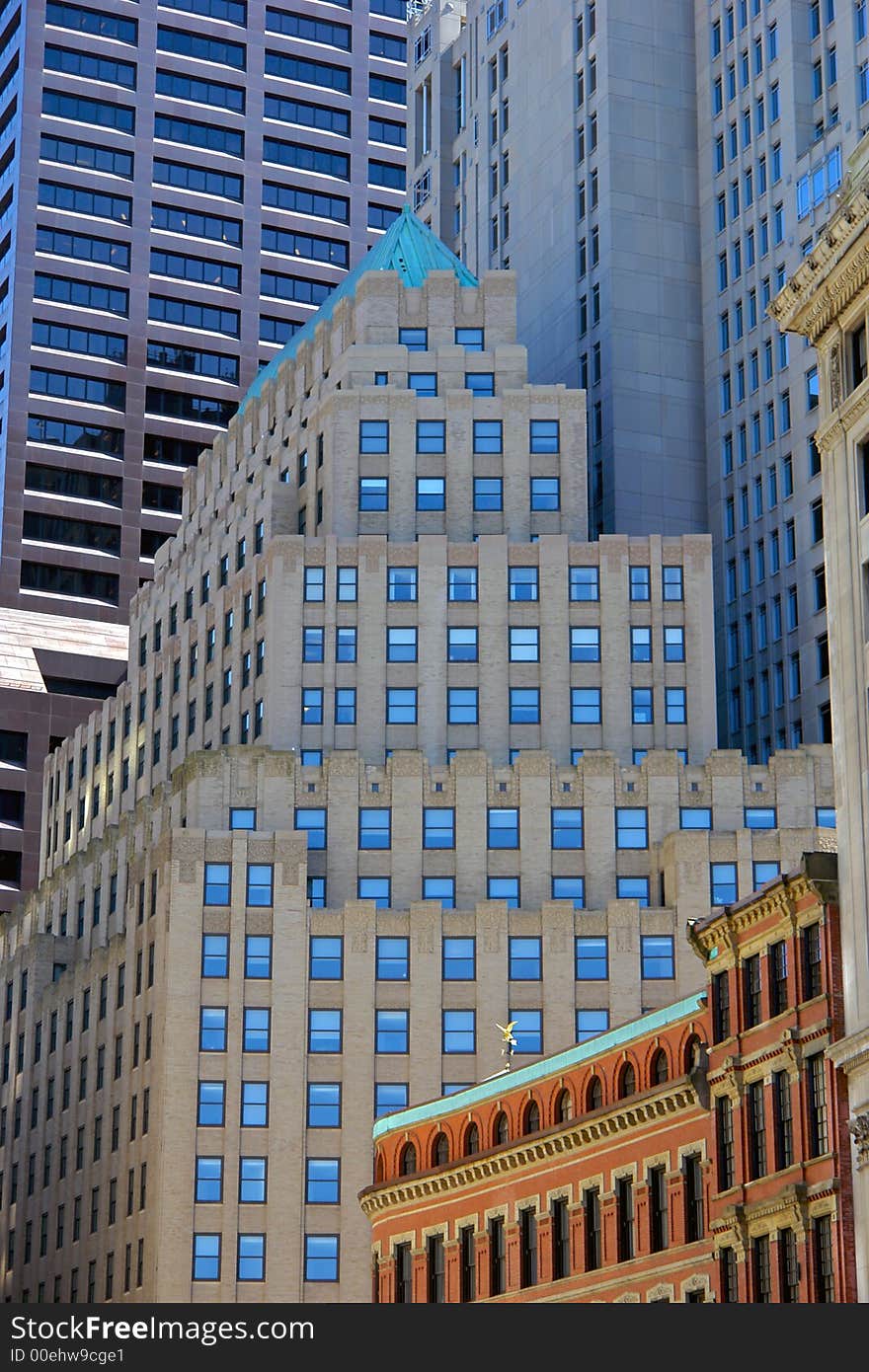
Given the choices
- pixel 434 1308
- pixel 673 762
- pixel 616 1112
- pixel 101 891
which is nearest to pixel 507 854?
→ pixel 673 762

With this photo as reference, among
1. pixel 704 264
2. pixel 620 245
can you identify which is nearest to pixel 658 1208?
pixel 620 245

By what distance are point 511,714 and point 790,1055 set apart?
7013 cm

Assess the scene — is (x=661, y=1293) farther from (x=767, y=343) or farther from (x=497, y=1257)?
(x=767, y=343)

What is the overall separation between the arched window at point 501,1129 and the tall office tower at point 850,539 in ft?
82.7

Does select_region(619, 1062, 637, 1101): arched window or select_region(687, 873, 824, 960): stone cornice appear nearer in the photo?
select_region(687, 873, 824, 960): stone cornice

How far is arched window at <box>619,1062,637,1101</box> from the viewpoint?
97.8m

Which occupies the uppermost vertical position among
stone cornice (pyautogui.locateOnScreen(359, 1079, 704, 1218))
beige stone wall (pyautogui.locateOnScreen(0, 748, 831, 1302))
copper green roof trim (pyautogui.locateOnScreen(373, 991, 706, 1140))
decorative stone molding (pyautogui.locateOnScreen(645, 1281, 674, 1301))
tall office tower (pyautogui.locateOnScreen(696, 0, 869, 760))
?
tall office tower (pyautogui.locateOnScreen(696, 0, 869, 760))

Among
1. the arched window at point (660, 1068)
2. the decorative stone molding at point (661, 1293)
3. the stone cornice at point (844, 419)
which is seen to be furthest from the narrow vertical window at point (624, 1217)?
the stone cornice at point (844, 419)

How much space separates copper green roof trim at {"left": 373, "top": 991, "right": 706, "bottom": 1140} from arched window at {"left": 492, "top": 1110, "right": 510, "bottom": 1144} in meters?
0.91

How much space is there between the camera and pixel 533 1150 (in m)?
102

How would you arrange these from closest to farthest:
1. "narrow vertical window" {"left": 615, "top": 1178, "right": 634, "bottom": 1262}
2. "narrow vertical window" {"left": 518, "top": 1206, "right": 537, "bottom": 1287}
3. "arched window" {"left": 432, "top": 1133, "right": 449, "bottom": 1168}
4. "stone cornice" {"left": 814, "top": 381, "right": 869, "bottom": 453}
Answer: "stone cornice" {"left": 814, "top": 381, "right": 869, "bottom": 453}, "narrow vertical window" {"left": 615, "top": 1178, "right": 634, "bottom": 1262}, "narrow vertical window" {"left": 518, "top": 1206, "right": 537, "bottom": 1287}, "arched window" {"left": 432, "top": 1133, "right": 449, "bottom": 1168}

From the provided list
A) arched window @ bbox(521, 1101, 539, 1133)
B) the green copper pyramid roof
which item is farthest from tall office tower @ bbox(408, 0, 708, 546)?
arched window @ bbox(521, 1101, 539, 1133)

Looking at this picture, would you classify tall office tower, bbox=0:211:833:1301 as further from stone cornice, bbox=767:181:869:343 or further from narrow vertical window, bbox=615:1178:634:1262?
stone cornice, bbox=767:181:869:343

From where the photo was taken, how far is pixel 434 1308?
6031 centimetres
